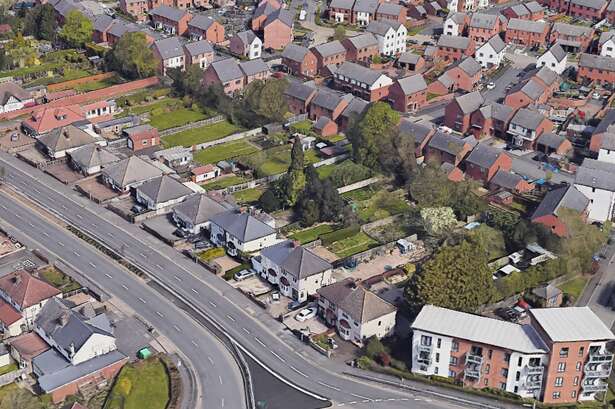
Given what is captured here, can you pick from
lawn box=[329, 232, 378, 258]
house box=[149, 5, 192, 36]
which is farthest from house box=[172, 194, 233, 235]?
house box=[149, 5, 192, 36]

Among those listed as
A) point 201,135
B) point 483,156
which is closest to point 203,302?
point 201,135

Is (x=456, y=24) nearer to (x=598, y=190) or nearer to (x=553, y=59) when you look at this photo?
(x=553, y=59)

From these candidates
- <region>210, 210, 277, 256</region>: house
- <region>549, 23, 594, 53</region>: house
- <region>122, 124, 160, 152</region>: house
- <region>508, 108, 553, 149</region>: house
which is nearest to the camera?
<region>210, 210, 277, 256</region>: house

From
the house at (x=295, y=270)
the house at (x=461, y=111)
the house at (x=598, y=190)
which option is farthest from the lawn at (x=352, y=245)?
the house at (x=461, y=111)

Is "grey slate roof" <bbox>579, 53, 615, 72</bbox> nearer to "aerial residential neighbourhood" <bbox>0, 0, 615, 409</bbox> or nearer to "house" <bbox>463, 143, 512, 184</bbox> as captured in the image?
"aerial residential neighbourhood" <bbox>0, 0, 615, 409</bbox>

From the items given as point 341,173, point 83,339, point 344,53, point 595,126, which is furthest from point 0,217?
point 595,126

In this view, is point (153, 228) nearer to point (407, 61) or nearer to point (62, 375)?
point (62, 375)
